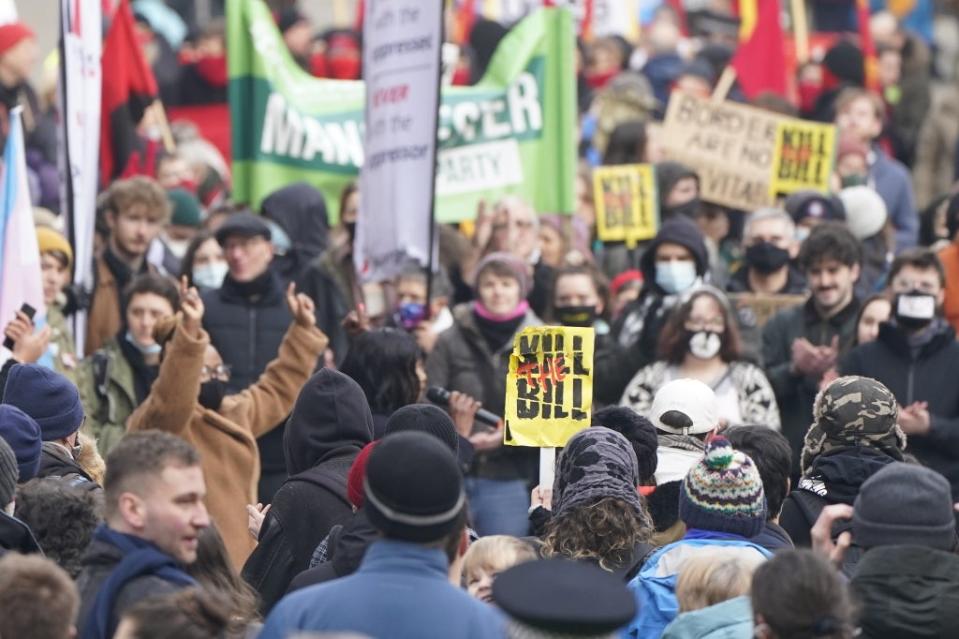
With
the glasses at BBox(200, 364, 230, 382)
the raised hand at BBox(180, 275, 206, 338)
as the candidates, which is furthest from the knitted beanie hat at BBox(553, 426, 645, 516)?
the glasses at BBox(200, 364, 230, 382)

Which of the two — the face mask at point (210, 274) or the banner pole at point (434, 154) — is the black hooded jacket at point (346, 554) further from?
the face mask at point (210, 274)

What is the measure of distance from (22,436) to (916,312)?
4402mm

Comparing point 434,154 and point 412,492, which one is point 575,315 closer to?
point 434,154

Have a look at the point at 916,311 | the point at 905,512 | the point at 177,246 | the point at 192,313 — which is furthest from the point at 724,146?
the point at 905,512

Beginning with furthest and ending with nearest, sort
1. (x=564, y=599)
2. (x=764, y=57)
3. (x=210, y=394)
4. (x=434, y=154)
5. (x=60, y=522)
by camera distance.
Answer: (x=764, y=57), (x=434, y=154), (x=210, y=394), (x=60, y=522), (x=564, y=599)

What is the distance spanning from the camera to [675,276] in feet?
36.8

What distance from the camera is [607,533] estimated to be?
6.85 metres

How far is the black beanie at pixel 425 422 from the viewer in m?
7.15

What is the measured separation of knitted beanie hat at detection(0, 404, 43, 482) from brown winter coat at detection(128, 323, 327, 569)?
1490 mm

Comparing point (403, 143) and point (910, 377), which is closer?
point (910, 377)

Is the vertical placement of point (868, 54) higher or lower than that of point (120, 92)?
higher

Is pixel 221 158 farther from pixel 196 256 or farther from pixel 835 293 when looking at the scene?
pixel 835 293

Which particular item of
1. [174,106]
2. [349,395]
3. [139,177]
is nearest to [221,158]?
[174,106]

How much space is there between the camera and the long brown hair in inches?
401
